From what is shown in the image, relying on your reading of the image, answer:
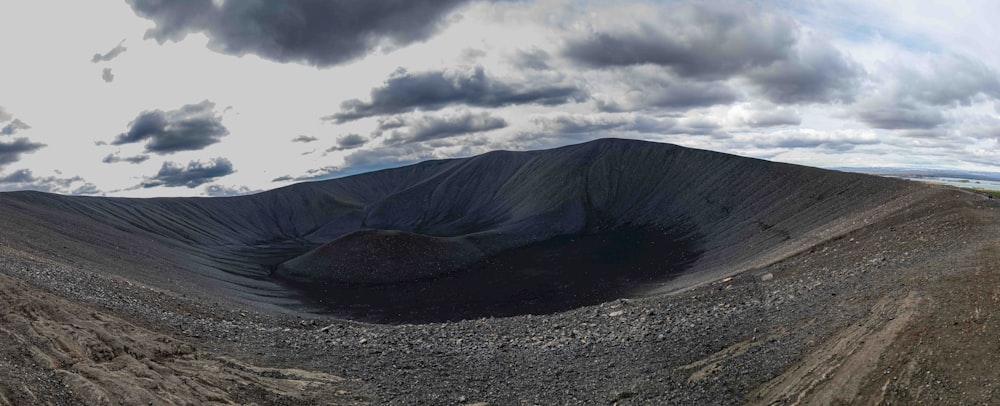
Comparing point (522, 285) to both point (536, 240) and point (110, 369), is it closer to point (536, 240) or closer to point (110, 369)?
point (536, 240)

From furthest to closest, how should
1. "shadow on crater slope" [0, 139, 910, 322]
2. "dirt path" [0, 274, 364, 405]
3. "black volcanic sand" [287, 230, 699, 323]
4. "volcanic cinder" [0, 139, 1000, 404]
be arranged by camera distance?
"black volcanic sand" [287, 230, 699, 323] → "shadow on crater slope" [0, 139, 910, 322] → "volcanic cinder" [0, 139, 1000, 404] → "dirt path" [0, 274, 364, 405]

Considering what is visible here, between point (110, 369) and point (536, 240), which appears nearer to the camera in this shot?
point (110, 369)

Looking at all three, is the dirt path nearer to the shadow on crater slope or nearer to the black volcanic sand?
the shadow on crater slope

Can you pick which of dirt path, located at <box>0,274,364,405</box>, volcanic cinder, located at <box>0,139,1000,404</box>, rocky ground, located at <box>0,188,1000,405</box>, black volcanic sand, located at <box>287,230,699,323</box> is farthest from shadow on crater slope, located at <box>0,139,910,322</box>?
dirt path, located at <box>0,274,364,405</box>

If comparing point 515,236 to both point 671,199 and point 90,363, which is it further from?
point 90,363

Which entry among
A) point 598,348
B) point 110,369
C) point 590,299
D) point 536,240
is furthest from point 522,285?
point 110,369

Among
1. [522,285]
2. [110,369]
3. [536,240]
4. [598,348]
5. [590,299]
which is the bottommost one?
[522,285]
